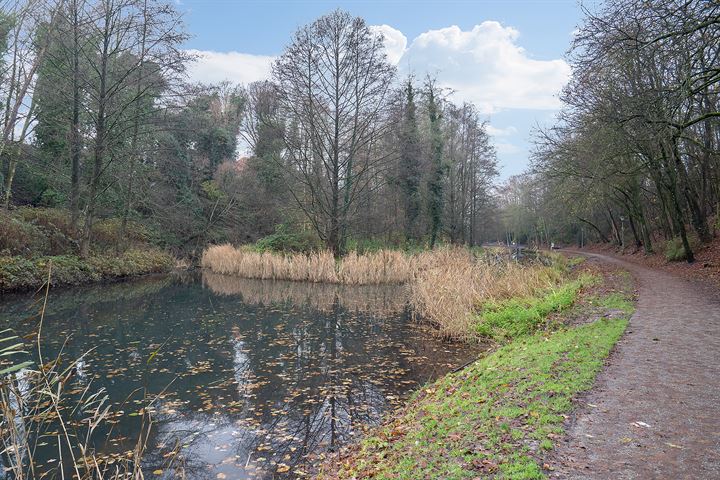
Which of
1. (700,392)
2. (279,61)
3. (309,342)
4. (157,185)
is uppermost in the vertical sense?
(279,61)

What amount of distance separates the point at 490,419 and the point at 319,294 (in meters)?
12.5

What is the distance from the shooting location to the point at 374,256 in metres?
19.8

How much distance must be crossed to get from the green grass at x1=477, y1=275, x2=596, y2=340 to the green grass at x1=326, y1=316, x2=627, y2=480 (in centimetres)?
217

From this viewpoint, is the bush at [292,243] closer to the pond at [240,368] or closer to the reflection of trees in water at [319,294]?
the reflection of trees in water at [319,294]

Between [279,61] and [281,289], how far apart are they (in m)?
10.8

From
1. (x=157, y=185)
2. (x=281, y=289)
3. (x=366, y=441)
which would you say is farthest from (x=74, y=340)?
(x=157, y=185)

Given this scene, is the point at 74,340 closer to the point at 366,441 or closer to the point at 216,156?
the point at 366,441

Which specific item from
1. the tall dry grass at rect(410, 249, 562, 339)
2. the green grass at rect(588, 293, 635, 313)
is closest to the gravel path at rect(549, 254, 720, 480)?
the green grass at rect(588, 293, 635, 313)

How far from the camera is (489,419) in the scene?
4.50m

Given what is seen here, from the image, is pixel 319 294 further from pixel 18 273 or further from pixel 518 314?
pixel 18 273

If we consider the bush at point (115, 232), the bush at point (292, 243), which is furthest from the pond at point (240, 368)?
the bush at point (292, 243)

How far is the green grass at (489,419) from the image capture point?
3.62 m

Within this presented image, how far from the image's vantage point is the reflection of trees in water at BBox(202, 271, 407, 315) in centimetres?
1429

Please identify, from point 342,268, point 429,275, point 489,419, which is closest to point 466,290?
point 429,275
